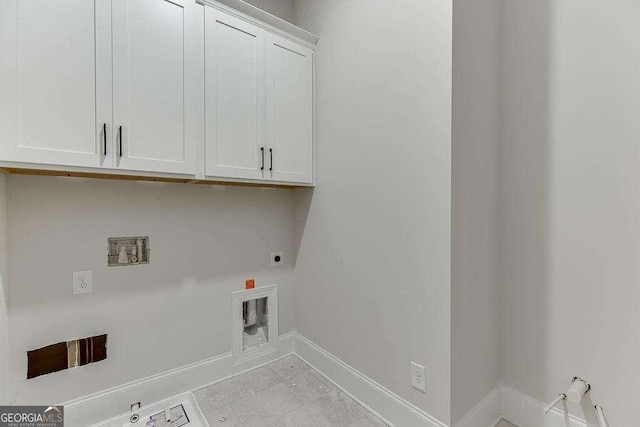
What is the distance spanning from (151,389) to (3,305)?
2.83 ft

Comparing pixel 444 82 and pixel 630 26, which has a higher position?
pixel 630 26

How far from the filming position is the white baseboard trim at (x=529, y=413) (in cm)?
137

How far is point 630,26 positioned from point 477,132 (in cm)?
68

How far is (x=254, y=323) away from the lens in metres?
2.14

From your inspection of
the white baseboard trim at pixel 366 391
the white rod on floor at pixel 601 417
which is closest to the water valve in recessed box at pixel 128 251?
the white baseboard trim at pixel 366 391

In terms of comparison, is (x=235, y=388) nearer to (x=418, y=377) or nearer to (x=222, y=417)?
(x=222, y=417)

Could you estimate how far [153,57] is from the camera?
4.60 feet

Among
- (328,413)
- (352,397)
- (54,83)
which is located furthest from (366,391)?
(54,83)

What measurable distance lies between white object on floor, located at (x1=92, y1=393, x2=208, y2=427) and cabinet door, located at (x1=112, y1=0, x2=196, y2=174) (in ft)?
4.44

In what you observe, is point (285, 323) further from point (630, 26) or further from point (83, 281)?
point (630, 26)

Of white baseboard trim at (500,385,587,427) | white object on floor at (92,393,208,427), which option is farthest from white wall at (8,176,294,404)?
white baseboard trim at (500,385,587,427)

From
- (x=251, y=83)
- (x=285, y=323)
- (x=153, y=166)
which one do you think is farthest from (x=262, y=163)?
(x=285, y=323)

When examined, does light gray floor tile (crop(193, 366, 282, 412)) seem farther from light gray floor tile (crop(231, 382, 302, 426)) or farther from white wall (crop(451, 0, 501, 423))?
white wall (crop(451, 0, 501, 423))

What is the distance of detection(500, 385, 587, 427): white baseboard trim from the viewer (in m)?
1.37
